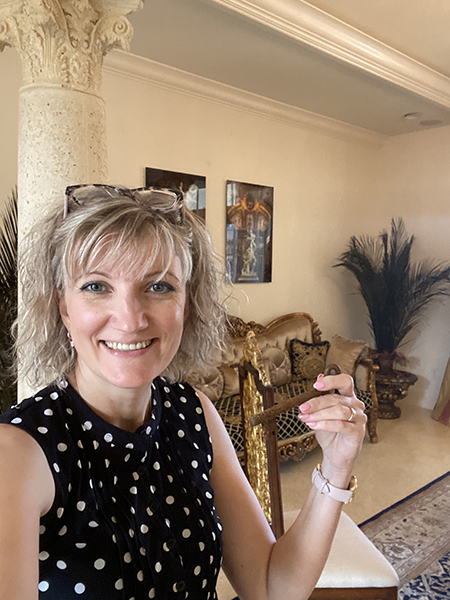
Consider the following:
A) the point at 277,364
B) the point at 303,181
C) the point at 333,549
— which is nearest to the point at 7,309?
the point at 333,549

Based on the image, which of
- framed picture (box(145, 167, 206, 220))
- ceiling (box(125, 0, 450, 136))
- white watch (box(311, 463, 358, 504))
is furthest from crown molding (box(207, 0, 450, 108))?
white watch (box(311, 463, 358, 504))

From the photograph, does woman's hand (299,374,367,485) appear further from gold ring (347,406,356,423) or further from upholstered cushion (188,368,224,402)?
upholstered cushion (188,368,224,402)

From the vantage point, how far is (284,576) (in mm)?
1049

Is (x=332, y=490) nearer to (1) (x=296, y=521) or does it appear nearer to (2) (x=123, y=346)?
(1) (x=296, y=521)

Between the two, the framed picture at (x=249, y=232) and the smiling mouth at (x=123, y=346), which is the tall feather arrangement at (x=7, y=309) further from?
the framed picture at (x=249, y=232)

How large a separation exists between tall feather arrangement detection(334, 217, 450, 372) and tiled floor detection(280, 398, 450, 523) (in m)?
0.84

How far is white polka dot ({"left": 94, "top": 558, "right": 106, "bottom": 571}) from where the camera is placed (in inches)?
31.9

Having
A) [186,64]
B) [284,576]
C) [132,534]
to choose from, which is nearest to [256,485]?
[284,576]

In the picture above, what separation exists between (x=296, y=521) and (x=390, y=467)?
10.1ft

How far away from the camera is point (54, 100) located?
74.6 inches

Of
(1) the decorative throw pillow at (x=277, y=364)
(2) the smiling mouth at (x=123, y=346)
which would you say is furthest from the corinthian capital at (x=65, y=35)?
(1) the decorative throw pillow at (x=277, y=364)

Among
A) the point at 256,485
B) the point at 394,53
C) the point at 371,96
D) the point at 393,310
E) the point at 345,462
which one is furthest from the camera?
the point at 393,310

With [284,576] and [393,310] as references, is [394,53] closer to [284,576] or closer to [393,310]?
[393,310]

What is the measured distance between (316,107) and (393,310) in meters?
2.17
